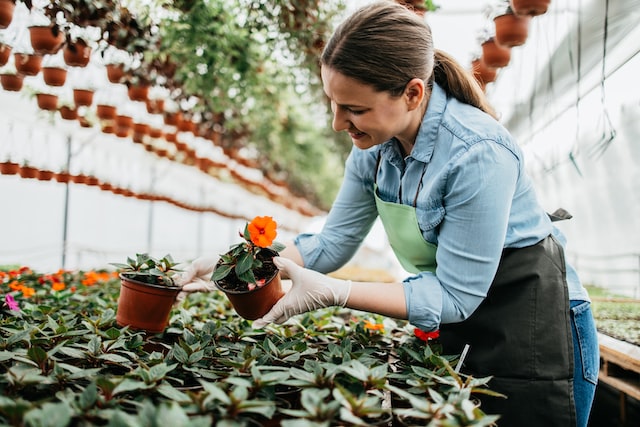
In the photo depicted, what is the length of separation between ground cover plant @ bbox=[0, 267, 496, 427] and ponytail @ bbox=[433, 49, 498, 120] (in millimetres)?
639

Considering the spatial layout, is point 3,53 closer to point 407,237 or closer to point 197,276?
point 197,276

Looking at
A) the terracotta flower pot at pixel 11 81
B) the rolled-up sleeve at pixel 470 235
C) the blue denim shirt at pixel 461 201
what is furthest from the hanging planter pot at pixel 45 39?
the rolled-up sleeve at pixel 470 235

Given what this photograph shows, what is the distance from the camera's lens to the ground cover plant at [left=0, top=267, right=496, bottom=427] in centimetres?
84

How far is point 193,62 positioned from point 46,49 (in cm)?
89

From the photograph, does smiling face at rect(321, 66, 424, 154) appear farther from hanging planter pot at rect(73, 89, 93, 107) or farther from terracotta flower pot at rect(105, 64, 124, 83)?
hanging planter pot at rect(73, 89, 93, 107)

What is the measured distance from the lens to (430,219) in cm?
137

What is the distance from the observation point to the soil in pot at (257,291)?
1.36 m

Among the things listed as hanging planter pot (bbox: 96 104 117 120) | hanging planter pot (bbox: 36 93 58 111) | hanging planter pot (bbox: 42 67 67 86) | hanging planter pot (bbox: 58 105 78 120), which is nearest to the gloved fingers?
hanging planter pot (bbox: 42 67 67 86)

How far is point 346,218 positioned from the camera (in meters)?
1.74

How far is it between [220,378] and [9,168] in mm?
5331

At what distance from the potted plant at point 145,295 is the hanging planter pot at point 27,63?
8.99 ft

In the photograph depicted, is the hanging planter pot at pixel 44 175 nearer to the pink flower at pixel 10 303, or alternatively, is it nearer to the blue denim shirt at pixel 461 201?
the pink flower at pixel 10 303

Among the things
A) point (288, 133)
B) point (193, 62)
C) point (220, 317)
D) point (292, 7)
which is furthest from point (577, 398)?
point (288, 133)

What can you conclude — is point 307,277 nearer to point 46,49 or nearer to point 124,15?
point 124,15
